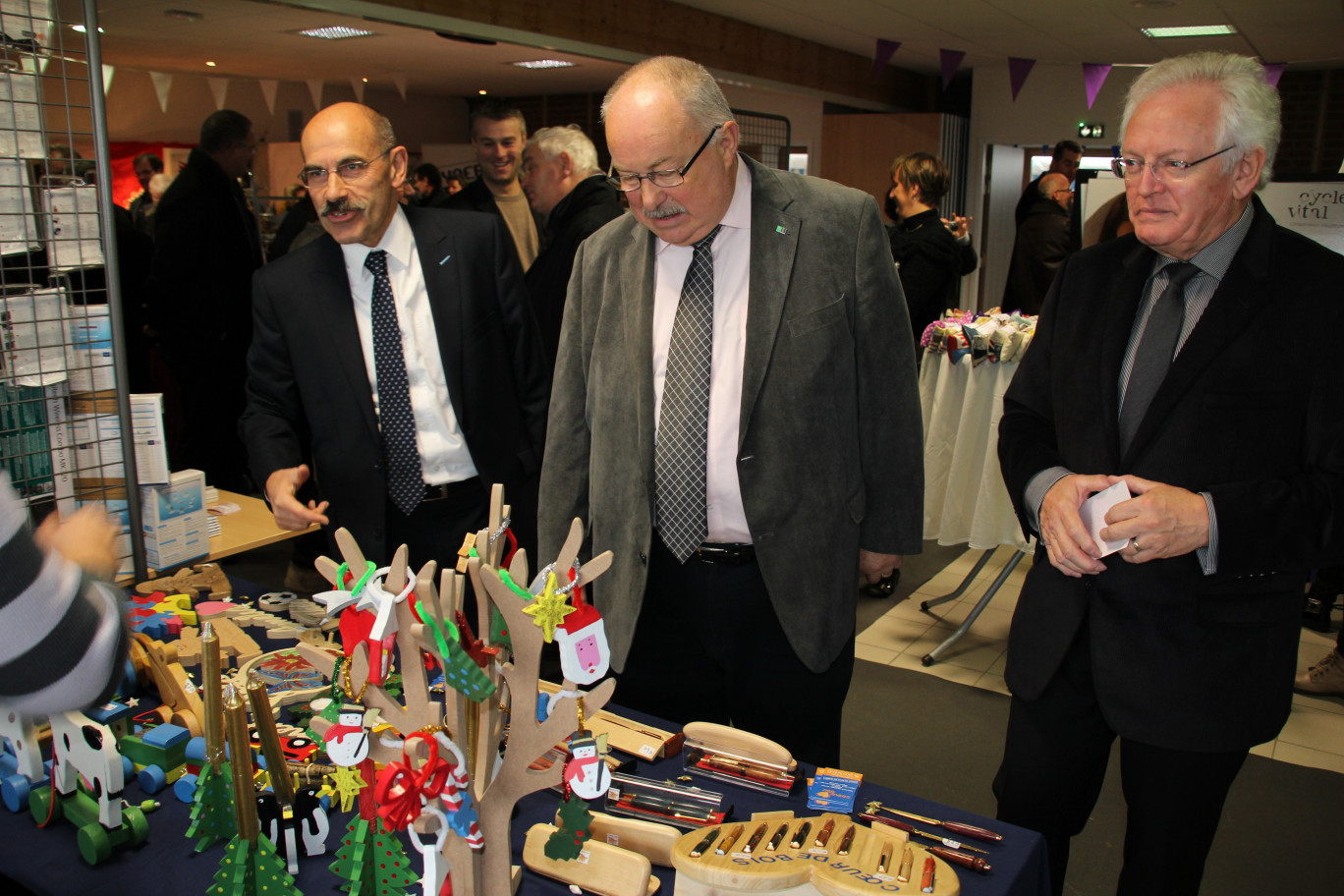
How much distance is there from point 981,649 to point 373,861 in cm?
294

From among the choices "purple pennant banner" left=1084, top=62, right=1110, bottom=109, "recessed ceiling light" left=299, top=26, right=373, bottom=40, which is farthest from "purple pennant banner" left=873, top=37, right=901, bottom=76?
"recessed ceiling light" left=299, top=26, right=373, bottom=40

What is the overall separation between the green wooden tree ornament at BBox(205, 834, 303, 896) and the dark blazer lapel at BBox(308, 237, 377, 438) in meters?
1.06

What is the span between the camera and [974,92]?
1035cm

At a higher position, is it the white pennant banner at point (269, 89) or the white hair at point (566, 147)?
the white pennant banner at point (269, 89)

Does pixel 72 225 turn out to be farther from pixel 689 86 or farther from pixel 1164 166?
pixel 1164 166

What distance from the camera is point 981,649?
11.8ft

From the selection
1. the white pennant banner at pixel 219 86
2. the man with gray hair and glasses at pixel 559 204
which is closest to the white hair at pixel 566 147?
the man with gray hair and glasses at pixel 559 204

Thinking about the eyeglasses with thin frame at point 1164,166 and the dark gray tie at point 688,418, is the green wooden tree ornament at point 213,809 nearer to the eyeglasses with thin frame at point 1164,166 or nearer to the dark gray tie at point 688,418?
the dark gray tie at point 688,418

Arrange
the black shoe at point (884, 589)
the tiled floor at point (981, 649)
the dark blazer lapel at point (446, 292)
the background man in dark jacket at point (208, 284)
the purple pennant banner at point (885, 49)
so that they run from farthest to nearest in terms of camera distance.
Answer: the purple pennant banner at point (885, 49), the background man in dark jacket at point (208, 284), the black shoe at point (884, 589), the tiled floor at point (981, 649), the dark blazer lapel at point (446, 292)

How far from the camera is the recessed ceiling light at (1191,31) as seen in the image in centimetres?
702

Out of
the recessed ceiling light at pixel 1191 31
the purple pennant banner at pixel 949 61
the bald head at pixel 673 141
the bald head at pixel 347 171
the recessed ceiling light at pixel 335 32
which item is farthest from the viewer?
the purple pennant banner at pixel 949 61

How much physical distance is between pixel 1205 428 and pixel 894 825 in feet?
2.31

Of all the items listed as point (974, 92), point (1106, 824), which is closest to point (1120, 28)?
point (974, 92)

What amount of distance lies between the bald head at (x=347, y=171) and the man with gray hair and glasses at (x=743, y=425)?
620 millimetres
